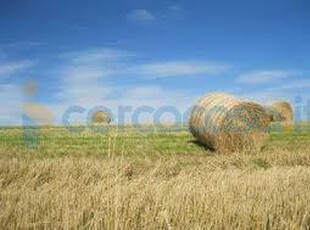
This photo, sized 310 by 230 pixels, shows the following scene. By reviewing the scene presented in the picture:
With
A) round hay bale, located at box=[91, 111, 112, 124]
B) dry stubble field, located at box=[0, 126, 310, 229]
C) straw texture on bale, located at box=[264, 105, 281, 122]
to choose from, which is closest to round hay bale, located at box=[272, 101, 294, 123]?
straw texture on bale, located at box=[264, 105, 281, 122]

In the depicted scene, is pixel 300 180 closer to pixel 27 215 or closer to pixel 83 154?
pixel 27 215

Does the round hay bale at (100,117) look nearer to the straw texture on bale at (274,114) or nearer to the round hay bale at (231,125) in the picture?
the straw texture on bale at (274,114)

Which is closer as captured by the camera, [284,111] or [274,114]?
[284,111]

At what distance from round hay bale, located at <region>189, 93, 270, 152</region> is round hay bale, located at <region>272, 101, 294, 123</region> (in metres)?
12.4

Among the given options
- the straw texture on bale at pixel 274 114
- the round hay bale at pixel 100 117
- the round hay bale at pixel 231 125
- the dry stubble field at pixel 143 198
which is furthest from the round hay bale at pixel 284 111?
the dry stubble field at pixel 143 198

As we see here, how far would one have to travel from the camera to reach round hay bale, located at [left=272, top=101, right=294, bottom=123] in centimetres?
2844

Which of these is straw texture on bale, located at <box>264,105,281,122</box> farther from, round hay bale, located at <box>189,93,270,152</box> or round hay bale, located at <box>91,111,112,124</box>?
round hay bale, located at <box>189,93,270,152</box>

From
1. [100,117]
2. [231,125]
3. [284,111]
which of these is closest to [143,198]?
[231,125]

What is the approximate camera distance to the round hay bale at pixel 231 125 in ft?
49.2

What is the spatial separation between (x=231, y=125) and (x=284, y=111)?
45.4ft

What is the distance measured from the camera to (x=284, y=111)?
93.4 ft

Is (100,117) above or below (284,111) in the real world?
below

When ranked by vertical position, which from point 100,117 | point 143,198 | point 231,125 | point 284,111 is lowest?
point 143,198

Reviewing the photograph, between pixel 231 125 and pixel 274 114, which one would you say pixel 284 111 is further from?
pixel 231 125
